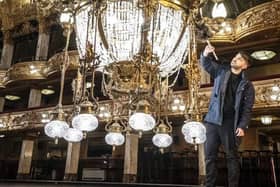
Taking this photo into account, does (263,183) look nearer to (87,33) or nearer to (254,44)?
(254,44)

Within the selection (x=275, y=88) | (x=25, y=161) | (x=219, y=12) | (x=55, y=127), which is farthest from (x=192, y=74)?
(x=25, y=161)

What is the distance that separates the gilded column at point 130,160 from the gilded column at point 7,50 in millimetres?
10353

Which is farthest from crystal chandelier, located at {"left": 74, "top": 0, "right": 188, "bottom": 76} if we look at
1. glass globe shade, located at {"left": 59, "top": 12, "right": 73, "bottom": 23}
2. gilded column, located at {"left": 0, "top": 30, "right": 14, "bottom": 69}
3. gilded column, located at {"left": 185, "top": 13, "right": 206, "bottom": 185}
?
gilded column, located at {"left": 0, "top": 30, "right": 14, "bottom": 69}

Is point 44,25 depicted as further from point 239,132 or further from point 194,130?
point 239,132

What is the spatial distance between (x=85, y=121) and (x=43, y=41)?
1561cm

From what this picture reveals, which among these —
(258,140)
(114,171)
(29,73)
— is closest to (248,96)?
(114,171)

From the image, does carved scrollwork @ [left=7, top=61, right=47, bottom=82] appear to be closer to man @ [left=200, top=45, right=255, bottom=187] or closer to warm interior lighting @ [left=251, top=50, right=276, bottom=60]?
warm interior lighting @ [left=251, top=50, right=276, bottom=60]

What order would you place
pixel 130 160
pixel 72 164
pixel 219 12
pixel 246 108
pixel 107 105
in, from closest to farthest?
pixel 246 108 → pixel 219 12 → pixel 130 160 → pixel 107 105 → pixel 72 164

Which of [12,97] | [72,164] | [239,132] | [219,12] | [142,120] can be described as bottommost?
[239,132]

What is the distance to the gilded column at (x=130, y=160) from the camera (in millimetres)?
11664

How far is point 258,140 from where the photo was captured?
13.8 m

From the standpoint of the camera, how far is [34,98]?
16.8 meters

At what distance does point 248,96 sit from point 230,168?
655 mm

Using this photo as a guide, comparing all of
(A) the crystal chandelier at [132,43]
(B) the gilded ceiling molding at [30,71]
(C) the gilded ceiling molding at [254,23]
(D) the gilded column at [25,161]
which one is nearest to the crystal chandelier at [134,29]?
(A) the crystal chandelier at [132,43]
